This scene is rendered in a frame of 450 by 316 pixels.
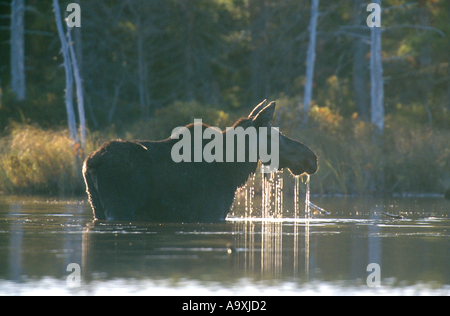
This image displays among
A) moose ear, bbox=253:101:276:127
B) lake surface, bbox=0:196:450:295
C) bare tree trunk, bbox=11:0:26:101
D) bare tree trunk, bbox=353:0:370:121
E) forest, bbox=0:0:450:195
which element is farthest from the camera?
bare tree trunk, bbox=353:0:370:121

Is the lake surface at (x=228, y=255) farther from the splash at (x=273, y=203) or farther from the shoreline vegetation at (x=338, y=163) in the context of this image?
the shoreline vegetation at (x=338, y=163)

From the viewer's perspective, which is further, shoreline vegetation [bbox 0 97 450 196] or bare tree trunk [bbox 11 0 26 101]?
bare tree trunk [bbox 11 0 26 101]

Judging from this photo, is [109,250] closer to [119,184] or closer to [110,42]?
[119,184]

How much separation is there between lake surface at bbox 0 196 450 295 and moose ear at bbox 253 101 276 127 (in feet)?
5.25

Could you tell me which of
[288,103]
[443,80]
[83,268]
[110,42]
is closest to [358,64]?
[443,80]

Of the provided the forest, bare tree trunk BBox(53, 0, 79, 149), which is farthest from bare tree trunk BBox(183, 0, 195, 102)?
→ bare tree trunk BBox(53, 0, 79, 149)

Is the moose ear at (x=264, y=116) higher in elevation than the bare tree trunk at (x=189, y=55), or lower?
lower

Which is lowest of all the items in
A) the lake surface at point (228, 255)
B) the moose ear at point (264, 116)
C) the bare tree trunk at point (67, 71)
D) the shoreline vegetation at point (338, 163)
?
the lake surface at point (228, 255)

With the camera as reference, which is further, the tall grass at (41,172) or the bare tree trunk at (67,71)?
the bare tree trunk at (67,71)

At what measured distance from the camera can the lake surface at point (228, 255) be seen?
6.95 meters

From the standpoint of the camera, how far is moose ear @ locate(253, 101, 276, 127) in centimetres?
1221

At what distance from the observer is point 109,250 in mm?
8977

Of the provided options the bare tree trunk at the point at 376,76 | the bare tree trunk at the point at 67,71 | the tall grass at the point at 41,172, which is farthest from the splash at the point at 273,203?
the bare tree trunk at the point at 376,76

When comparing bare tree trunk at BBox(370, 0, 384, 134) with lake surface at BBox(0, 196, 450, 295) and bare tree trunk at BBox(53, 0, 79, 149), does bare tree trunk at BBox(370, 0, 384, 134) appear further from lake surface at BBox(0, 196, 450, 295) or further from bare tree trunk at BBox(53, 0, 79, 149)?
lake surface at BBox(0, 196, 450, 295)
